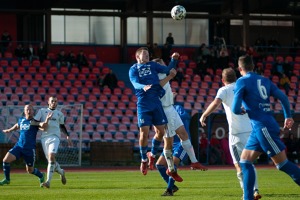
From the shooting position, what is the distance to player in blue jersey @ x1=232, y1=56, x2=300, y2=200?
11.5 m

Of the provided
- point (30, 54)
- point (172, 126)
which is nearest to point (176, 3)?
point (30, 54)

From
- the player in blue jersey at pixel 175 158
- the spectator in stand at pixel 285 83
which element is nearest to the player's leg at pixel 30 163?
the player in blue jersey at pixel 175 158

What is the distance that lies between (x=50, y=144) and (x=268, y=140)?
872 cm

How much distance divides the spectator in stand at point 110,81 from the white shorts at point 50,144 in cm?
1832

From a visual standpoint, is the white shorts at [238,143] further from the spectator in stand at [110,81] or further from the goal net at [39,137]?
the spectator in stand at [110,81]

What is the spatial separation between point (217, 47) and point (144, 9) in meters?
4.47

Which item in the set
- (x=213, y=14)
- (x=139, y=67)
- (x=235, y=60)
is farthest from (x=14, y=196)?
(x=213, y=14)

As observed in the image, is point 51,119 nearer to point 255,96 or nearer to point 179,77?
point 255,96

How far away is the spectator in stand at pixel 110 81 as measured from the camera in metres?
37.7

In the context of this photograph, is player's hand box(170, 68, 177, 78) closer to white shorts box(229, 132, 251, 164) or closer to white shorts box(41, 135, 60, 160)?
white shorts box(229, 132, 251, 164)

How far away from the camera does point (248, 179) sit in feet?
37.9

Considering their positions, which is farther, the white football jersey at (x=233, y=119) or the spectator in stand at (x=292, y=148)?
the spectator in stand at (x=292, y=148)

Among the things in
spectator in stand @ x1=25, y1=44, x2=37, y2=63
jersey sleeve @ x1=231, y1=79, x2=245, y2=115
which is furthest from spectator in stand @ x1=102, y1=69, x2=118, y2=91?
jersey sleeve @ x1=231, y1=79, x2=245, y2=115

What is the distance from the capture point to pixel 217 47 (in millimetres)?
41938
